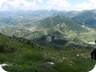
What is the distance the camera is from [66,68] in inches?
1601

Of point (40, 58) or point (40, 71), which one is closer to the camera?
point (40, 71)

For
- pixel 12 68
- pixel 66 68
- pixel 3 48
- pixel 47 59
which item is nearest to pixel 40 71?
pixel 12 68

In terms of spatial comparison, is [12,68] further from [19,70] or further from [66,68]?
[66,68]

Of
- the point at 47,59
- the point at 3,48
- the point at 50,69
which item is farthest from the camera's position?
the point at 3,48

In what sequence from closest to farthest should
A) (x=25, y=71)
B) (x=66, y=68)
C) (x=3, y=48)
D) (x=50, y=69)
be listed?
(x=25, y=71)
(x=50, y=69)
(x=66, y=68)
(x=3, y=48)

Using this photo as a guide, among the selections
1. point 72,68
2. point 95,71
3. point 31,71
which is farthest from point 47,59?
point 95,71

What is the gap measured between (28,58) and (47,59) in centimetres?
361

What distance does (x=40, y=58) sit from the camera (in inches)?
Answer: 2025

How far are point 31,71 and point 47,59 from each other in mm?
16473

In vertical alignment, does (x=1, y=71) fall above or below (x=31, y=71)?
above

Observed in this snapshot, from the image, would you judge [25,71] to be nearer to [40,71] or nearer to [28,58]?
[40,71]

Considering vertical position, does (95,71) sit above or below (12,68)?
above

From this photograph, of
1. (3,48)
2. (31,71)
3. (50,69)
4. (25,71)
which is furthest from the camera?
(3,48)

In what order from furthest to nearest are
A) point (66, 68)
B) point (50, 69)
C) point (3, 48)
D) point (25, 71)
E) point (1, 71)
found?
point (3, 48) < point (66, 68) < point (50, 69) < point (25, 71) < point (1, 71)
